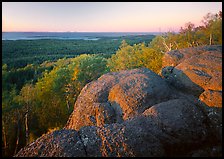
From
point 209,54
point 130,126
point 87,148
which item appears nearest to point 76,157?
point 87,148

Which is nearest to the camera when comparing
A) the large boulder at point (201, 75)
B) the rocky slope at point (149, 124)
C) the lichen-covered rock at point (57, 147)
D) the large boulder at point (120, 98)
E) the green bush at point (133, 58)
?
the lichen-covered rock at point (57, 147)

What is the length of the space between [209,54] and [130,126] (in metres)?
8.53

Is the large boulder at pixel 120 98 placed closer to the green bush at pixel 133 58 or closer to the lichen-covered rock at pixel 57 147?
the lichen-covered rock at pixel 57 147

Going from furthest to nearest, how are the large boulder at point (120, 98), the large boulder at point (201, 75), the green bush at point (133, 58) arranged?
1. the green bush at point (133, 58)
2. the large boulder at point (120, 98)
3. the large boulder at point (201, 75)

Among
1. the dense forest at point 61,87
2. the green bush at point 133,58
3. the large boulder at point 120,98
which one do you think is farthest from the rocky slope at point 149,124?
the green bush at point 133,58

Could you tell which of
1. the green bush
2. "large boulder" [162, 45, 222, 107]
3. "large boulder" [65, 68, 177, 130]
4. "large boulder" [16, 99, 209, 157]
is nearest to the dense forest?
the green bush

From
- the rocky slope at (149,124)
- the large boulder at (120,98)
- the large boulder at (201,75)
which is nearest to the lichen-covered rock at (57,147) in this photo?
the rocky slope at (149,124)

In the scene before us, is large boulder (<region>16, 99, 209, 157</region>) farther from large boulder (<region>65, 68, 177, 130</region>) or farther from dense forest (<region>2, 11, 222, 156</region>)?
dense forest (<region>2, 11, 222, 156</region>)

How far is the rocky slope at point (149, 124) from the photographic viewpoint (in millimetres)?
6916

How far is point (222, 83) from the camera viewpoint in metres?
9.95

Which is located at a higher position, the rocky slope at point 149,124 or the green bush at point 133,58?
the green bush at point 133,58

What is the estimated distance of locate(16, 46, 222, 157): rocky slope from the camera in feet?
22.7

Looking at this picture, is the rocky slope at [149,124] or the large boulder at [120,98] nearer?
the rocky slope at [149,124]

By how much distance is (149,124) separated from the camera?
769 cm
